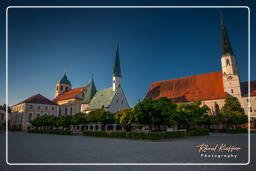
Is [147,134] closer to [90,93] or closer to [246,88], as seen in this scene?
[246,88]

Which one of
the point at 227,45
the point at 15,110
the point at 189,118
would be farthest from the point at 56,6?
the point at 15,110

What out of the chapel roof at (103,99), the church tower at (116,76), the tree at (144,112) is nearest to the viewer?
the tree at (144,112)

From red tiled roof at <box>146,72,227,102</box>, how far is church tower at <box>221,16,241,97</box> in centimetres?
194

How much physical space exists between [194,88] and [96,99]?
Answer: 3220 cm

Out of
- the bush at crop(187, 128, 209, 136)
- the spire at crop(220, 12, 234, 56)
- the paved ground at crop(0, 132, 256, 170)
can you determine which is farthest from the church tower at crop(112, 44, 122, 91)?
the paved ground at crop(0, 132, 256, 170)

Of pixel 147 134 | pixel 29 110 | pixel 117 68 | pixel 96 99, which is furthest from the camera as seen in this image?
pixel 117 68

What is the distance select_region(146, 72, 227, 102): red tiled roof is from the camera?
56.0 metres

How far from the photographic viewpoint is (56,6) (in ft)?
24.6

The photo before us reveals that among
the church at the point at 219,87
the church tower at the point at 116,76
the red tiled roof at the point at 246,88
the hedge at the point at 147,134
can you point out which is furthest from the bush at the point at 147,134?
the red tiled roof at the point at 246,88

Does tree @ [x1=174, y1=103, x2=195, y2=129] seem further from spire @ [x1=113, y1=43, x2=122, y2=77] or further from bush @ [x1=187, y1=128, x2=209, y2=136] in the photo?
spire @ [x1=113, y1=43, x2=122, y2=77]

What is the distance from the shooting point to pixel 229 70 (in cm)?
5653

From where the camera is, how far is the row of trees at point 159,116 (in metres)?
24.8

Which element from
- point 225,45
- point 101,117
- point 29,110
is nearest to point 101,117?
point 101,117

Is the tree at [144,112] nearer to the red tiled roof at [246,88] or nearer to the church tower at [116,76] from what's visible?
the church tower at [116,76]
